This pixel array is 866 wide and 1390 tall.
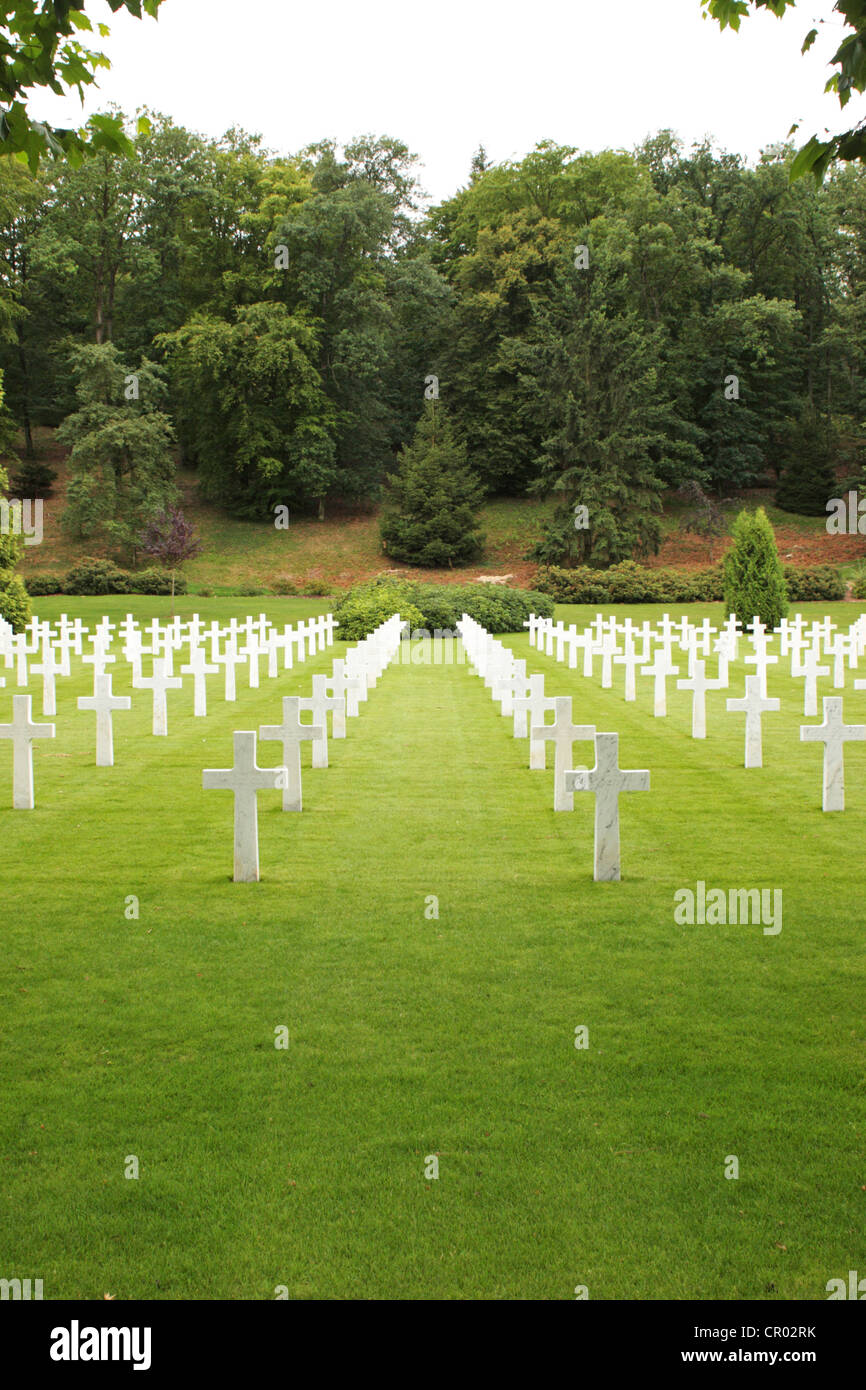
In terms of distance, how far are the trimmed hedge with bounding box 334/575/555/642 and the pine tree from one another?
27.3 metres

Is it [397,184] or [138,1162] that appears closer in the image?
[138,1162]

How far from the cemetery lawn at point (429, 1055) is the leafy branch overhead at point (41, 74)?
4.62 m

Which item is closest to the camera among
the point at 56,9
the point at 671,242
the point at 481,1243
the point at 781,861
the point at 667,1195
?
the point at 481,1243

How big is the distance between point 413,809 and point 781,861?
10.9 feet

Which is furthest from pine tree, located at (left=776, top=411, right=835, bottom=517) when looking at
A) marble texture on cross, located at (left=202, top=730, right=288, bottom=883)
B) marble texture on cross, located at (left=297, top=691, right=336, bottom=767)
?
marble texture on cross, located at (left=202, top=730, right=288, bottom=883)

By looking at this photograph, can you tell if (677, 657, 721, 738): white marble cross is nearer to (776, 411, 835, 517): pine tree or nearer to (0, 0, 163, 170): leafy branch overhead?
(0, 0, 163, 170): leafy branch overhead

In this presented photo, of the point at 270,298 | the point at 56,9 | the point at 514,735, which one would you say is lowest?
the point at 514,735

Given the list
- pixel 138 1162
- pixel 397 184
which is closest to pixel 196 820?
pixel 138 1162

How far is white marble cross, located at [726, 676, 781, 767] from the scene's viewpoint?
11883mm

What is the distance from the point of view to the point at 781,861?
8672 millimetres

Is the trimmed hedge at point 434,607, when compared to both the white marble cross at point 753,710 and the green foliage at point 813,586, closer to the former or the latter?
the green foliage at point 813,586

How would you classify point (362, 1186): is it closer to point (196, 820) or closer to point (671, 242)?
point (196, 820)

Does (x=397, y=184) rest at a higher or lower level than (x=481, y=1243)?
higher

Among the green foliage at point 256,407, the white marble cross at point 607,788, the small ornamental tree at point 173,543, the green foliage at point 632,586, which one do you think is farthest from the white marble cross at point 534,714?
the green foliage at point 256,407
